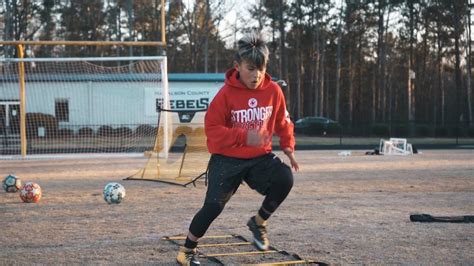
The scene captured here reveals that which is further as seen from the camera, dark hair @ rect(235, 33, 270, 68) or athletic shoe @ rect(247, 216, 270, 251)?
athletic shoe @ rect(247, 216, 270, 251)

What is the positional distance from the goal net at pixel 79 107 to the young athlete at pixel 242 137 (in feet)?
47.8

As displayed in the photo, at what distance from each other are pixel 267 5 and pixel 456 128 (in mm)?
23036

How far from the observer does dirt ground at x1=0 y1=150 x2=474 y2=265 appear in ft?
19.9

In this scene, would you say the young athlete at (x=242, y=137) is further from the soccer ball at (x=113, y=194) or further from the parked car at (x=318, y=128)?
the parked car at (x=318, y=128)

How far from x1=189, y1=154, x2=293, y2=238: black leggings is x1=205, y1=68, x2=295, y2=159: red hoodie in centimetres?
13

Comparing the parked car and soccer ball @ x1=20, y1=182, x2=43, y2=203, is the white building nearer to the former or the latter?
soccer ball @ x1=20, y1=182, x2=43, y2=203

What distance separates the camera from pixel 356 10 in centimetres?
5475

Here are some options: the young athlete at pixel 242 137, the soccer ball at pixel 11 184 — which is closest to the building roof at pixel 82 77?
the soccer ball at pixel 11 184

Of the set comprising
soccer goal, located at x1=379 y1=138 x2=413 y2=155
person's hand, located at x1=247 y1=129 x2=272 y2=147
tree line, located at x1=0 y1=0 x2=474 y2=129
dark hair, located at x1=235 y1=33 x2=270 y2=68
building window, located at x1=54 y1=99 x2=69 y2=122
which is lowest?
soccer goal, located at x1=379 y1=138 x2=413 y2=155

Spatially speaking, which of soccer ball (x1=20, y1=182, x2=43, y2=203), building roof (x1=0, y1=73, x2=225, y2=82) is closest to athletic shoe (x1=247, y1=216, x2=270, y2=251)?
soccer ball (x1=20, y1=182, x2=43, y2=203)

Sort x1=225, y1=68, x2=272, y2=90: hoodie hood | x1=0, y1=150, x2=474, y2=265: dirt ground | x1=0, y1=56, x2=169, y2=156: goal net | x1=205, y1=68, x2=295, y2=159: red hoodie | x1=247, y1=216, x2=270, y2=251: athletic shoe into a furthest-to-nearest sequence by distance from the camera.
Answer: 1. x1=0, y1=56, x2=169, y2=156: goal net
2. x1=0, y1=150, x2=474, y2=265: dirt ground
3. x1=247, y1=216, x2=270, y2=251: athletic shoe
4. x1=225, y1=68, x2=272, y2=90: hoodie hood
5. x1=205, y1=68, x2=295, y2=159: red hoodie

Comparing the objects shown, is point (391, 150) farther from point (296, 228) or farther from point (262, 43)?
point (262, 43)

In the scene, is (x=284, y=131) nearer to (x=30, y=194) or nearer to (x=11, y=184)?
(x=30, y=194)

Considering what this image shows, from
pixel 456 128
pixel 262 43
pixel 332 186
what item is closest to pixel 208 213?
pixel 262 43
